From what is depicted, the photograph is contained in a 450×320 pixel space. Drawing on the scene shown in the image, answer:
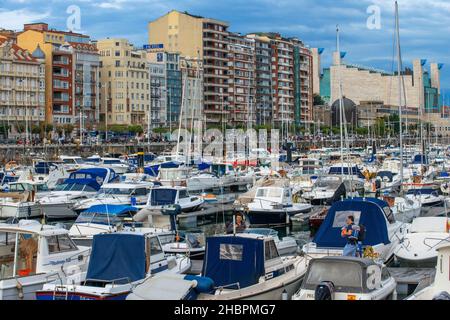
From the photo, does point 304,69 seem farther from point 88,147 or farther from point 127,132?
point 88,147

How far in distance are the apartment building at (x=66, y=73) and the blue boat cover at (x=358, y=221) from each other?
7726 cm

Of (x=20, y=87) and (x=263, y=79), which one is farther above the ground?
(x=263, y=79)

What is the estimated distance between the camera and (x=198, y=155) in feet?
216

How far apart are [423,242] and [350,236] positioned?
15.1ft

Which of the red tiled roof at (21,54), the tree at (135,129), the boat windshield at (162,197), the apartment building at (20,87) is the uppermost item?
the red tiled roof at (21,54)

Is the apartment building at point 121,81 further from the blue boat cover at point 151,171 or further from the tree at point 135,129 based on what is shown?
the blue boat cover at point 151,171

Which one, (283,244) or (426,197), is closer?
(283,244)

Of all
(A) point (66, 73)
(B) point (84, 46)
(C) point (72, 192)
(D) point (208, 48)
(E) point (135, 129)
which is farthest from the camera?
(D) point (208, 48)

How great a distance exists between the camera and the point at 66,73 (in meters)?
102

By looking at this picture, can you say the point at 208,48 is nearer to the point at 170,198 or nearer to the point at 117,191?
the point at 117,191

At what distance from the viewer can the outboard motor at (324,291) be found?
47.8 ft

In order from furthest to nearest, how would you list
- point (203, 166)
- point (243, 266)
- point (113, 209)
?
point (203, 166) < point (113, 209) < point (243, 266)

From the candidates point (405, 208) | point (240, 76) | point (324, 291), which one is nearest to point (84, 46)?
point (240, 76)

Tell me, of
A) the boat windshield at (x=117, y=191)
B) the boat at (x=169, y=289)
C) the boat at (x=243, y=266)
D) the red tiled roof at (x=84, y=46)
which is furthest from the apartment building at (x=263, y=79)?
the boat at (x=169, y=289)
